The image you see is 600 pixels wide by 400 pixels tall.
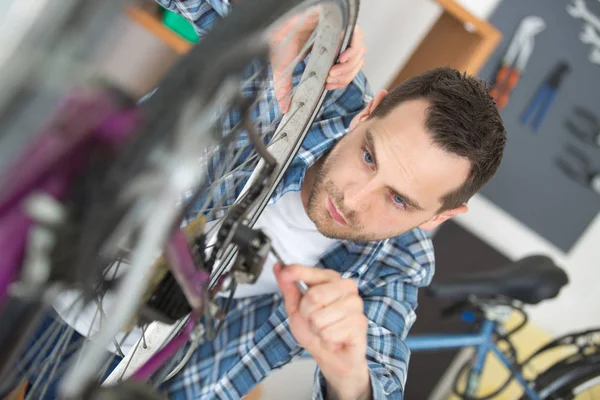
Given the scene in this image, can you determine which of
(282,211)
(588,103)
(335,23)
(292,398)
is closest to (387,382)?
(282,211)

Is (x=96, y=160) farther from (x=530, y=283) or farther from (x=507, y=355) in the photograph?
(x=507, y=355)

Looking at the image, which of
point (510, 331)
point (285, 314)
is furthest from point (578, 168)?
point (285, 314)

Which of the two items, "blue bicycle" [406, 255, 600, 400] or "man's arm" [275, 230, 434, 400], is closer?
"man's arm" [275, 230, 434, 400]

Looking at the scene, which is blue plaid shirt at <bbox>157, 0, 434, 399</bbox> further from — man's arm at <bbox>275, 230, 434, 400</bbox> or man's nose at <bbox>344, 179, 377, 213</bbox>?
man's nose at <bbox>344, 179, 377, 213</bbox>

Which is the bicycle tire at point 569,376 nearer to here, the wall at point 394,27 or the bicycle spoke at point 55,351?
the wall at point 394,27

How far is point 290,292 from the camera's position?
0.47 m

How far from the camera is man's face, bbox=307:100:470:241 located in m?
0.75

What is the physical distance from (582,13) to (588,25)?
0.13 ft

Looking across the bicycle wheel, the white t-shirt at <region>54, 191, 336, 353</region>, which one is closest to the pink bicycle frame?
the bicycle wheel

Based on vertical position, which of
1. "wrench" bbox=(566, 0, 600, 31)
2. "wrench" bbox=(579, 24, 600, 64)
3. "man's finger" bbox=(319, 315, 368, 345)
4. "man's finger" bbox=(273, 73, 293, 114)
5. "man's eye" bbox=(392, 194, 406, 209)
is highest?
"wrench" bbox=(566, 0, 600, 31)

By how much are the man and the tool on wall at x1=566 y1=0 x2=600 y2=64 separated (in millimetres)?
917

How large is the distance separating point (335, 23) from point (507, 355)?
1439 mm

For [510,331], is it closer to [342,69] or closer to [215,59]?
[342,69]

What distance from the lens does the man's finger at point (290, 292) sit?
1.53 feet
